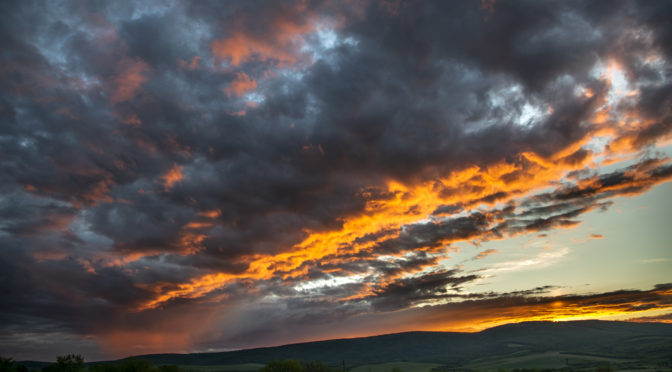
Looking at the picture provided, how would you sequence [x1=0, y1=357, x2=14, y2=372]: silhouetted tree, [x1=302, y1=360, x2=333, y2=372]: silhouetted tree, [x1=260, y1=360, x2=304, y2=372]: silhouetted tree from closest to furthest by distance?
1. [x1=0, y1=357, x2=14, y2=372]: silhouetted tree
2. [x1=260, y1=360, x2=304, y2=372]: silhouetted tree
3. [x1=302, y1=360, x2=333, y2=372]: silhouetted tree

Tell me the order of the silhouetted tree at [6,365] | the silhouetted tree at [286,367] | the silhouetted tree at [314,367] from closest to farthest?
the silhouetted tree at [6,365] < the silhouetted tree at [286,367] < the silhouetted tree at [314,367]

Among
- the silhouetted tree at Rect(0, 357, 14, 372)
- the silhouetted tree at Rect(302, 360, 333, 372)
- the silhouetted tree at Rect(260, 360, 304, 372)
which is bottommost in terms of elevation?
the silhouetted tree at Rect(302, 360, 333, 372)

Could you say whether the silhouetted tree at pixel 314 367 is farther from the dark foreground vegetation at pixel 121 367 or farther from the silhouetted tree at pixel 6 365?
the silhouetted tree at pixel 6 365

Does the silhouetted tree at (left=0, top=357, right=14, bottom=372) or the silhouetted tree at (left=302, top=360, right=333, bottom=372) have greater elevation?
the silhouetted tree at (left=0, top=357, right=14, bottom=372)

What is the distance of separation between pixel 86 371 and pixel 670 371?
185 m

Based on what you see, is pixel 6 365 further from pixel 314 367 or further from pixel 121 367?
pixel 314 367

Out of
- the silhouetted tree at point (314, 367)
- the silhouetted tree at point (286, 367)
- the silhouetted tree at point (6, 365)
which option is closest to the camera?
the silhouetted tree at point (6, 365)

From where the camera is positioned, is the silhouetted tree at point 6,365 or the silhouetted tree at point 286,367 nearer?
the silhouetted tree at point 6,365

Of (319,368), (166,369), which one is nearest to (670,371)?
(319,368)

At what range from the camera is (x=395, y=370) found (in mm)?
174125

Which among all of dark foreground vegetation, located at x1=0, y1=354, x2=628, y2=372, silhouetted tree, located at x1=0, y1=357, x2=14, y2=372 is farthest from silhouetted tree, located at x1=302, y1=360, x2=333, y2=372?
silhouetted tree, located at x1=0, y1=357, x2=14, y2=372

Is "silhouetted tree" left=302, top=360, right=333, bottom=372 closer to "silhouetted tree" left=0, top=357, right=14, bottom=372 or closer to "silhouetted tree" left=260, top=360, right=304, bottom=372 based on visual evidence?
"silhouetted tree" left=260, top=360, right=304, bottom=372

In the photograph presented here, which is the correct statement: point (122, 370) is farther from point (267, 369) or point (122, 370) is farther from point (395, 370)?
point (395, 370)

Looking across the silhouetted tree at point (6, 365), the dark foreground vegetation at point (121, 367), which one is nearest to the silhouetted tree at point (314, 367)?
the dark foreground vegetation at point (121, 367)
